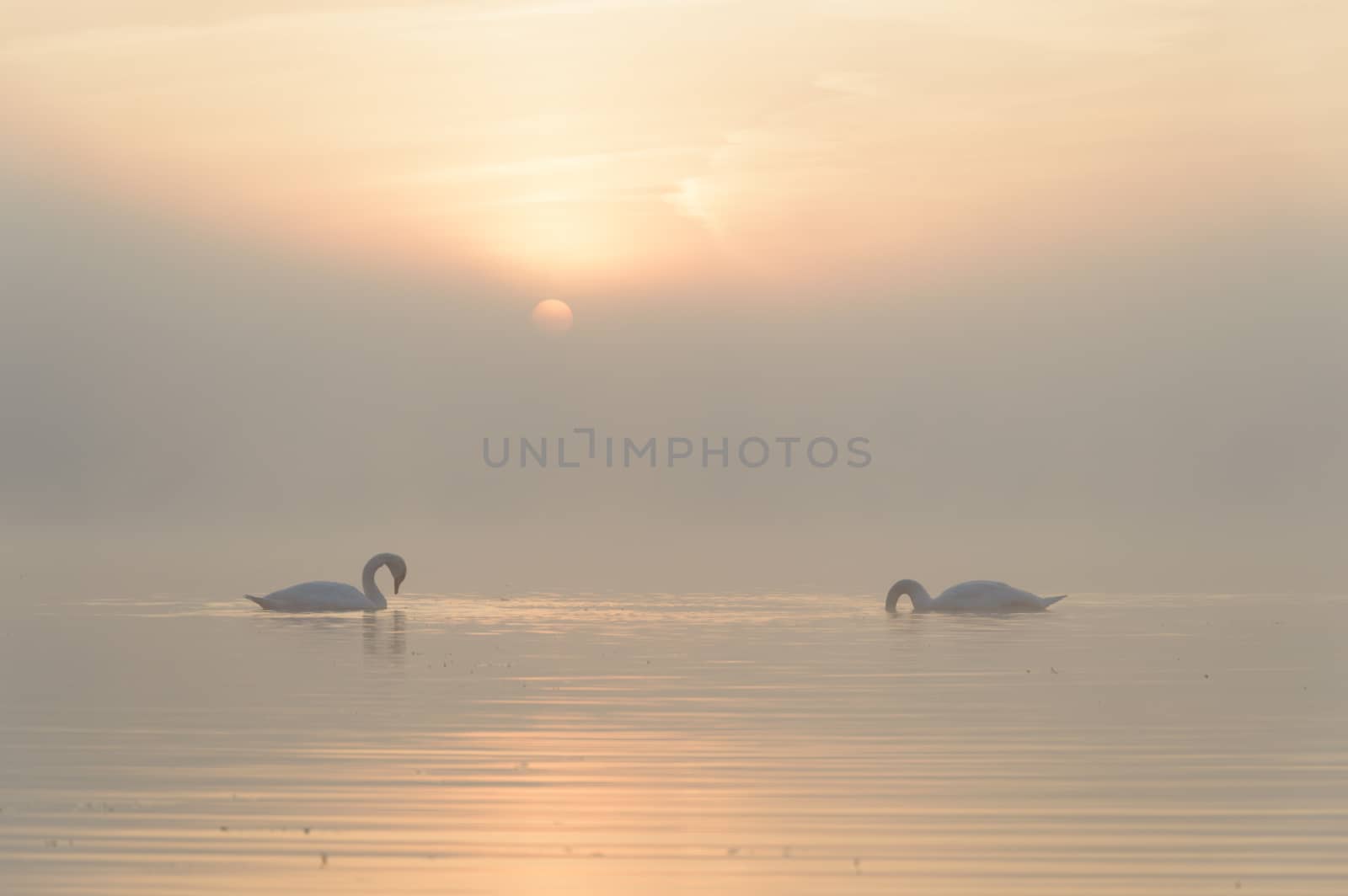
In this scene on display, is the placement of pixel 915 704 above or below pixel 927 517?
below

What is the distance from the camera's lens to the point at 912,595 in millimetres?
42188

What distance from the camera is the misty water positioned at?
15508mm

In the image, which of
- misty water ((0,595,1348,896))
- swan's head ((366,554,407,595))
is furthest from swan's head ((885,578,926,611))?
swan's head ((366,554,407,595))

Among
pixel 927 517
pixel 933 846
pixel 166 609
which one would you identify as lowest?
pixel 933 846

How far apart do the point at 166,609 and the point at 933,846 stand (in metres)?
28.5

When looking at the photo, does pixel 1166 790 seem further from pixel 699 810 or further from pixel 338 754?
pixel 338 754

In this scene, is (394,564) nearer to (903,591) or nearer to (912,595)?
(903,591)

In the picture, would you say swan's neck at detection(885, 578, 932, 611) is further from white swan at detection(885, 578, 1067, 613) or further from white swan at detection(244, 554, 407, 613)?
white swan at detection(244, 554, 407, 613)

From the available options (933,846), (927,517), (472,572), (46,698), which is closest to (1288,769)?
(933,846)

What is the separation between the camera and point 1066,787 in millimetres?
18922

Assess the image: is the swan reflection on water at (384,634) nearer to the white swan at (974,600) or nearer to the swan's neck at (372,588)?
the swan's neck at (372,588)

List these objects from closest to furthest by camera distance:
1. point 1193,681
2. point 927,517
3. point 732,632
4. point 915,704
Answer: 1. point 915,704
2. point 1193,681
3. point 732,632
4. point 927,517

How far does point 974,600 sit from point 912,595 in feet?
4.15

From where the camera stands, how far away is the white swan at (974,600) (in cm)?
4138
